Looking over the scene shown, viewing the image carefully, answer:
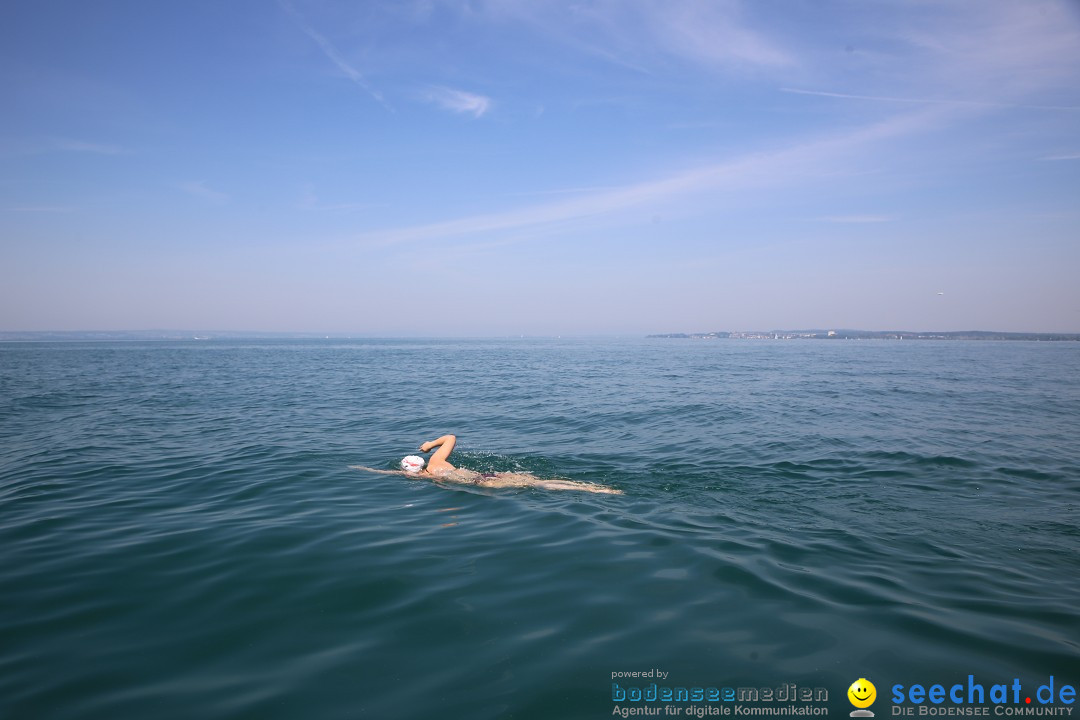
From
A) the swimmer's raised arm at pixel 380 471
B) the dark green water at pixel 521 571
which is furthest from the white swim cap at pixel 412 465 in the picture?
the dark green water at pixel 521 571

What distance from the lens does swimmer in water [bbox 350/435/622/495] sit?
11289mm

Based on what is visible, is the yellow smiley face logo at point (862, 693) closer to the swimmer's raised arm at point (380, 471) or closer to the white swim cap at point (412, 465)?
the white swim cap at point (412, 465)

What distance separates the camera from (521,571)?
23.3ft

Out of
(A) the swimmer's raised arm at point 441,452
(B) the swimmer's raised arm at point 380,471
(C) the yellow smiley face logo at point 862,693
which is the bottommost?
(B) the swimmer's raised arm at point 380,471

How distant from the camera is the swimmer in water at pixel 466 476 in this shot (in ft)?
37.0

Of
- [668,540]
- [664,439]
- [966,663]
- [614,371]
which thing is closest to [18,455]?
[668,540]

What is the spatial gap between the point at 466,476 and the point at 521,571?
5.06 meters

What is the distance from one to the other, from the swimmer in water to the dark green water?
429 mm

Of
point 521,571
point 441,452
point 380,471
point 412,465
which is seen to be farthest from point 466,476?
point 521,571

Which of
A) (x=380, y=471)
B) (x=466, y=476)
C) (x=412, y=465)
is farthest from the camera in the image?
(x=380, y=471)

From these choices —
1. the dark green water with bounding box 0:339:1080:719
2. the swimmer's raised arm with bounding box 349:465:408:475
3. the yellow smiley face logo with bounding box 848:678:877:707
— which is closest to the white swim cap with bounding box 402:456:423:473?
the swimmer's raised arm with bounding box 349:465:408:475

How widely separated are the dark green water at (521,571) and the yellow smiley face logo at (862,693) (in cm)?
7

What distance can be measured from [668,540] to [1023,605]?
Result: 4.26m

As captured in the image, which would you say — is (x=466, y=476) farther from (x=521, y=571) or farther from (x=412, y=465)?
(x=521, y=571)
